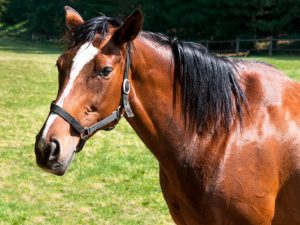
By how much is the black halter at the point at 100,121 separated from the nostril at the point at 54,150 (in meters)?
0.13

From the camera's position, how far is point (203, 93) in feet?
9.15

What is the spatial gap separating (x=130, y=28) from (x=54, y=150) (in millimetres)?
746

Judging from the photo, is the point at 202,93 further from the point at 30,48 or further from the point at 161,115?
the point at 30,48

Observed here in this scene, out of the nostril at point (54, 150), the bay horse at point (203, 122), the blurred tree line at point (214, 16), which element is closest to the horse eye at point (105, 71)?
the bay horse at point (203, 122)

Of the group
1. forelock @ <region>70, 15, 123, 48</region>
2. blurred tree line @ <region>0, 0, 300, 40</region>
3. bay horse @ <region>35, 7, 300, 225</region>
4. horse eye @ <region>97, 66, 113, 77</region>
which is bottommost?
blurred tree line @ <region>0, 0, 300, 40</region>

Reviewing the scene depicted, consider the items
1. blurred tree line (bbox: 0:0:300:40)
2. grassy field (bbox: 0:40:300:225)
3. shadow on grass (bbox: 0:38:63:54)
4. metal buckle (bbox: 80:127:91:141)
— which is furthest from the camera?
shadow on grass (bbox: 0:38:63:54)

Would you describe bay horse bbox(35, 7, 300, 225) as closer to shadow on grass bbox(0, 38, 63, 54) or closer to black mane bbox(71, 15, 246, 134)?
black mane bbox(71, 15, 246, 134)

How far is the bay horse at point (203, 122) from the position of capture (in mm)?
2541

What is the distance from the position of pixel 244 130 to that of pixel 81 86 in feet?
3.30

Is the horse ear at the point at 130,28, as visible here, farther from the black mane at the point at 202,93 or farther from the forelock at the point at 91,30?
the black mane at the point at 202,93

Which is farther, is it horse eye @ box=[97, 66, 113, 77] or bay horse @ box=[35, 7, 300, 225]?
bay horse @ box=[35, 7, 300, 225]

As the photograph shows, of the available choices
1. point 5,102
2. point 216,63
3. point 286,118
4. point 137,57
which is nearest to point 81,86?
point 137,57

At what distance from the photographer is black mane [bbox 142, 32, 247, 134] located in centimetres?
278

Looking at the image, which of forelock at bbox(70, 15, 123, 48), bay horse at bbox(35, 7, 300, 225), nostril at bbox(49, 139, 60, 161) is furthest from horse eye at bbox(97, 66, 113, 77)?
nostril at bbox(49, 139, 60, 161)
